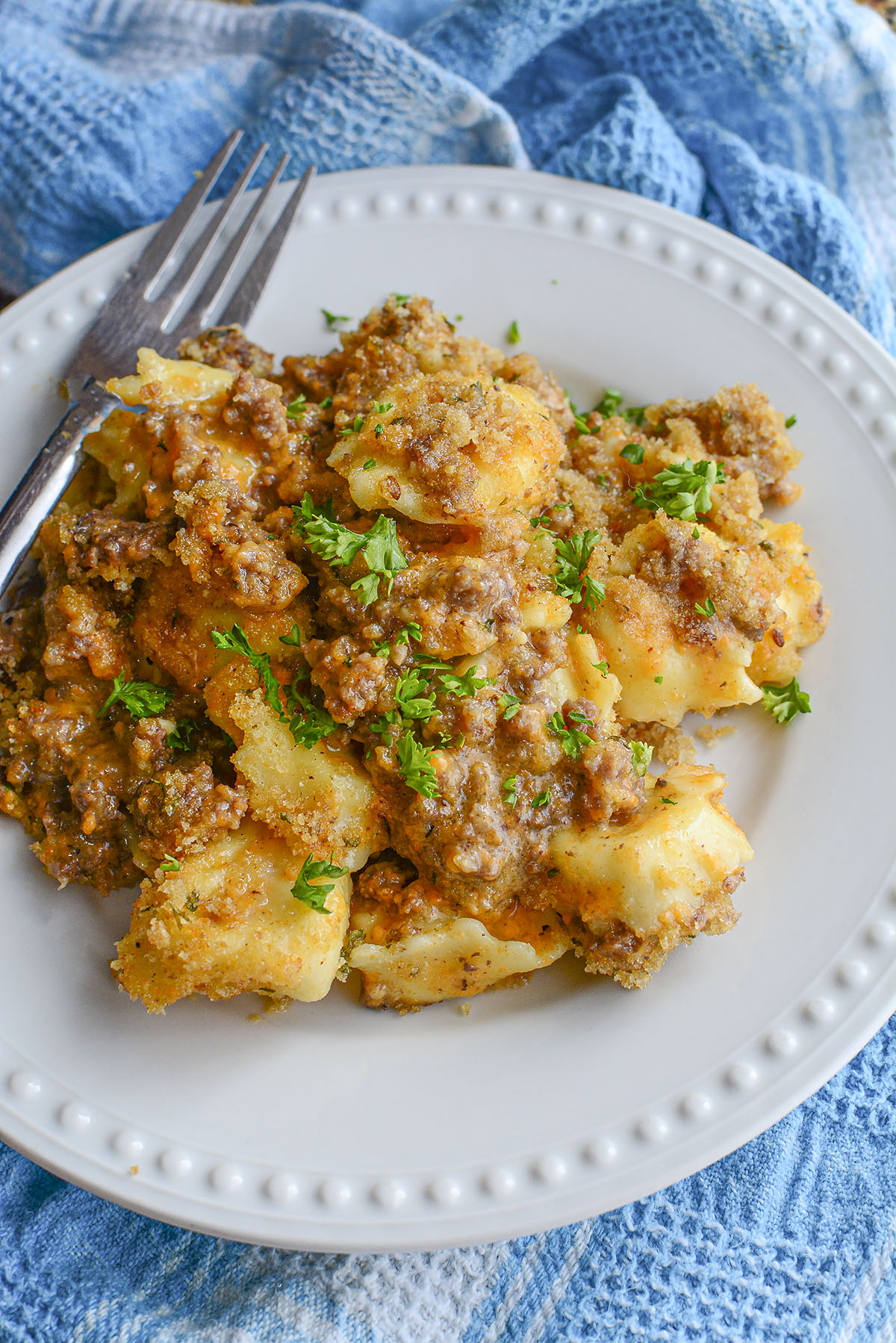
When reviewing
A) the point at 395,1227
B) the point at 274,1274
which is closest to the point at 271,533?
the point at 395,1227

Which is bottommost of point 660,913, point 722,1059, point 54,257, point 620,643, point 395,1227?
point 395,1227

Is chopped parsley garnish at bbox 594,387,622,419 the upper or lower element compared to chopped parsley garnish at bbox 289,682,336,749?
upper

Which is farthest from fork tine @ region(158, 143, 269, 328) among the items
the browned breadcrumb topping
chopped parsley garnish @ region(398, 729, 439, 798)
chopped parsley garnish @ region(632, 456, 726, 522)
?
chopped parsley garnish @ region(398, 729, 439, 798)

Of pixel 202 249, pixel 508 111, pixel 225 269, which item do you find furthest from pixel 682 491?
pixel 508 111

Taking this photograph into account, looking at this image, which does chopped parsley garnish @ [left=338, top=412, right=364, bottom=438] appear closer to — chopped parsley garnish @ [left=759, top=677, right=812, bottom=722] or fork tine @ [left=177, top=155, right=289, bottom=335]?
fork tine @ [left=177, top=155, right=289, bottom=335]

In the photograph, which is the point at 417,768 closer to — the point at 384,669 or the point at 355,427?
the point at 384,669

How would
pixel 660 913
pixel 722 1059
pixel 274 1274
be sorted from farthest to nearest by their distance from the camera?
pixel 274 1274
pixel 722 1059
pixel 660 913

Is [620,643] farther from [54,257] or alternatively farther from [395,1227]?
[54,257]
